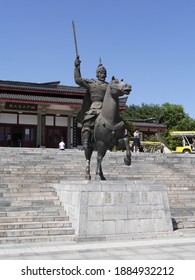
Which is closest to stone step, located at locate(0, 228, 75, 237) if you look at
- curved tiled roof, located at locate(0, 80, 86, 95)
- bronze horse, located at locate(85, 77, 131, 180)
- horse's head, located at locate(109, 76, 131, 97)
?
bronze horse, located at locate(85, 77, 131, 180)

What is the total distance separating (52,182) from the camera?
12711 mm

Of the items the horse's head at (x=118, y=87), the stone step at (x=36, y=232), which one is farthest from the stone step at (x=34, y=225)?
the horse's head at (x=118, y=87)

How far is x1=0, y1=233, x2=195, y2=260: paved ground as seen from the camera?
22.5ft

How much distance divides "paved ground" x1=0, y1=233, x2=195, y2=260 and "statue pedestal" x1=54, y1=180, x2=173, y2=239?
20.3 inches

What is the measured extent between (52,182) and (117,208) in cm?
421

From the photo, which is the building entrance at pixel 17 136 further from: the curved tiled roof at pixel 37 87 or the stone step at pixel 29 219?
the stone step at pixel 29 219

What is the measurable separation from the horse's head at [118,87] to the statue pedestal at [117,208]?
2.28 metres

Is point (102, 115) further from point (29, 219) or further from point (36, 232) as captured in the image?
point (36, 232)

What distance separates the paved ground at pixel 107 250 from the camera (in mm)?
6844

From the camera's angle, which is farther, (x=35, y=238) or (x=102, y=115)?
(x=102, y=115)

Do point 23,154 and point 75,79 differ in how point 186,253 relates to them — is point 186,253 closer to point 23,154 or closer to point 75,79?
point 75,79

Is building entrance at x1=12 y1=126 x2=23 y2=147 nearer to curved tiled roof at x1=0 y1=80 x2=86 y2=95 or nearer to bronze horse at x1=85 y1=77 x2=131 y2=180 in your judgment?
curved tiled roof at x1=0 y1=80 x2=86 y2=95

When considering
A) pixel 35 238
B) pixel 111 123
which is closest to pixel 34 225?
pixel 35 238

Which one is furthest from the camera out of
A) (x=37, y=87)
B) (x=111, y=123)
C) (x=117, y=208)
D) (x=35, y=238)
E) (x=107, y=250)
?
(x=37, y=87)
